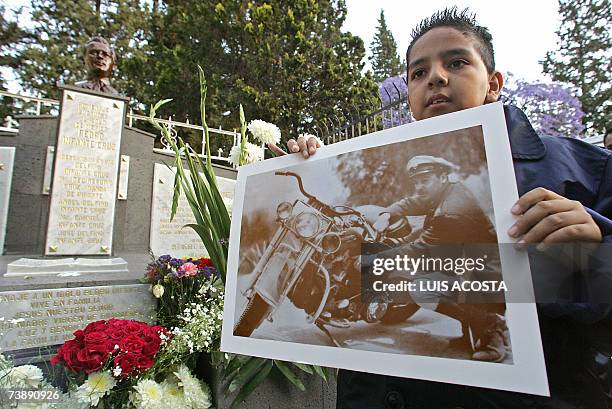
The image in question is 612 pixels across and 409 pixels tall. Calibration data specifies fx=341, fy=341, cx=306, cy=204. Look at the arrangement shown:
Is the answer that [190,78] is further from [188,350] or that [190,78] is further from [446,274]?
[446,274]

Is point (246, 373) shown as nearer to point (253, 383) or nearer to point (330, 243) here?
point (253, 383)

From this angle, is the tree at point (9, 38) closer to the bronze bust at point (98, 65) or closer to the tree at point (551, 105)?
the bronze bust at point (98, 65)

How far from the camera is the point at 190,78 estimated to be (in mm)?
13750

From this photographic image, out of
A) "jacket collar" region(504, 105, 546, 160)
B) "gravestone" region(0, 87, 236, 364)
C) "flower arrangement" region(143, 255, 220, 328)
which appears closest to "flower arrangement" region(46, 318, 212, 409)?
"flower arrangement" region(143, 255, 220, 328)

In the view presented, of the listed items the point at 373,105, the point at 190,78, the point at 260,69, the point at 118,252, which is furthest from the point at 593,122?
the point at 118,252

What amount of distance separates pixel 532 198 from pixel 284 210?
655 mm

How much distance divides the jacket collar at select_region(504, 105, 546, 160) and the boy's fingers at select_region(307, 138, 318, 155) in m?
0.54

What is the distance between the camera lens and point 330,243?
0.94 m

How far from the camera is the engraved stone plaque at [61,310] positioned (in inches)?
98.3

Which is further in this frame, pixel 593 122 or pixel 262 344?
pixel 593 122

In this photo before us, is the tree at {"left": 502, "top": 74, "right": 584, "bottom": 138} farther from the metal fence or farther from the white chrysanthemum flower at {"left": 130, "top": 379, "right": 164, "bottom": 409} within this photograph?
the white chrysanthemum flower at {"left": 130, "top": 379, "right": 164, "bottom": 409}

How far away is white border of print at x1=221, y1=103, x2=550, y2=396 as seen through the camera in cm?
64

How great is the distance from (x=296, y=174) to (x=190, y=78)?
47.1ft

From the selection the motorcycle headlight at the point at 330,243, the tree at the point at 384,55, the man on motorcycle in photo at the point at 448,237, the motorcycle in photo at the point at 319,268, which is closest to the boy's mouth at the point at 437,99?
the man on motorcycle in photo at the point at 448,237
